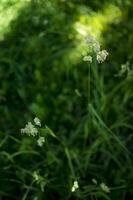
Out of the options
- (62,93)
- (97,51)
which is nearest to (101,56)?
(97,51)

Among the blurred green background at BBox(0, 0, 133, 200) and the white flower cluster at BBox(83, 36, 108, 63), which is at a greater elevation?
the blurred green background at BBox(0, 0, 133, 200)

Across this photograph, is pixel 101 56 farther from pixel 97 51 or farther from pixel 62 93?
pixel 62 93

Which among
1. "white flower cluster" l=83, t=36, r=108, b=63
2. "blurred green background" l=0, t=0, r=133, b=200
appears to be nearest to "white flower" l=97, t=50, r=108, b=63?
"white flower cluster" l=83, t=36, r=108, b=63

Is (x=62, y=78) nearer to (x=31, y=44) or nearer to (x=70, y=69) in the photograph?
(x=70, y=69)

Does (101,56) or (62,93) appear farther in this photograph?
(62,93)

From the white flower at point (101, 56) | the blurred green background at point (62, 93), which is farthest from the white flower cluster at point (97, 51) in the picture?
the blurred green background at point (62, 93)

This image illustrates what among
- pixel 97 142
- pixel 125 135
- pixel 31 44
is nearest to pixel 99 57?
pixel 97 142

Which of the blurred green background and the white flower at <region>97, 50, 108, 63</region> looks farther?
the blurred green background

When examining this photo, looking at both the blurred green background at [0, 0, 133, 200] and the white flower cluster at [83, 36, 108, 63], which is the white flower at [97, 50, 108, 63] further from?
the blurred green background at [0, 0, 133, 200]
